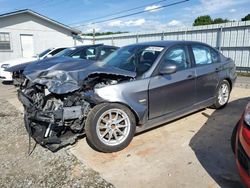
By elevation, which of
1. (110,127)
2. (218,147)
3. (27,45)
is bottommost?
(218,147)

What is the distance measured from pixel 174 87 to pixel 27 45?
1722 cm

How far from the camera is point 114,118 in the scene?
3453mm

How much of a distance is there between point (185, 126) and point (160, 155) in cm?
119

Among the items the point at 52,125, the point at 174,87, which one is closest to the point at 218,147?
the point at 174,87

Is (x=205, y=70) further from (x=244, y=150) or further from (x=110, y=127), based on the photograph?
(x=244, y=150)

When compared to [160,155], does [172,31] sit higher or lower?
higher

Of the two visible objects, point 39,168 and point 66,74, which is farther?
point 66,74

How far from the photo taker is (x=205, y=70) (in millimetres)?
4551

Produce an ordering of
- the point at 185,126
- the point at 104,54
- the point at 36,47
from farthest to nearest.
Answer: the point at 36,47 < the point at 104,54 < the point at 185,126

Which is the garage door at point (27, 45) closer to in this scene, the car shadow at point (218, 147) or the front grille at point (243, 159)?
the car shadow at point (218, 147)

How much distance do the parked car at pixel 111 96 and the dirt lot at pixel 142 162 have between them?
241 mm

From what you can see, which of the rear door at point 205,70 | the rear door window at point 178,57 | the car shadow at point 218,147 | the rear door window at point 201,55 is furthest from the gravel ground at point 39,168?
the rear door window at point 201,55

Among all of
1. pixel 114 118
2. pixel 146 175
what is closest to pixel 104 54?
pixel 114 118

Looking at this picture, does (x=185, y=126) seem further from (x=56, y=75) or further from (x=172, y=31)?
(x=172, y=31)
